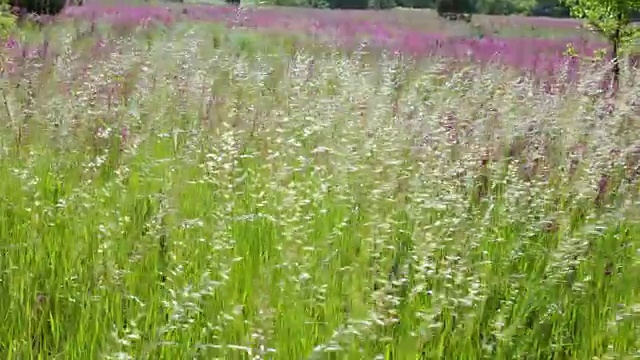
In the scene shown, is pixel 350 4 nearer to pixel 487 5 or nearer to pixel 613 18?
pixel 487 5

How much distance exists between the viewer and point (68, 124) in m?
3.22

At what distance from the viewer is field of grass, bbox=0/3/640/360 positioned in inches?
75.7

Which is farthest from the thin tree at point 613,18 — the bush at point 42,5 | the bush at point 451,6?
the bush at point 451,6

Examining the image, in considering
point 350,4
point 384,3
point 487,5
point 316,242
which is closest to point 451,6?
point 384,3

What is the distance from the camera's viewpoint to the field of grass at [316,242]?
1.92 m

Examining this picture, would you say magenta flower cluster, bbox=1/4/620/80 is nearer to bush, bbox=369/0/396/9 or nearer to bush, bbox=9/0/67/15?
bush, bbox=9/0/67/15

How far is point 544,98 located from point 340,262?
8.81 feet

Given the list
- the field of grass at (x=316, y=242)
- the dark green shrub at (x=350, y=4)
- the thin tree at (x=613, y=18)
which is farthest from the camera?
the dark green shrub at (x=350, y=4)

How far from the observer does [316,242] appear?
2.51 meters

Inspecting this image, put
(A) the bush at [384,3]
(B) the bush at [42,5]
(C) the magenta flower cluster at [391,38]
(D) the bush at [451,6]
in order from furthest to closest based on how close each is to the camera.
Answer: (A) the bush at [384,3], (D) the bush at [451,6], (B) the bush at [42,5], (C) the magenta flower cluster at [391,38]

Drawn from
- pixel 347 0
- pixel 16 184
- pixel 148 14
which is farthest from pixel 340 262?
pixel 347 0

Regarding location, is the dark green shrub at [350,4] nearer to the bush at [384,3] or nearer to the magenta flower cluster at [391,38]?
the bush at [384,3]

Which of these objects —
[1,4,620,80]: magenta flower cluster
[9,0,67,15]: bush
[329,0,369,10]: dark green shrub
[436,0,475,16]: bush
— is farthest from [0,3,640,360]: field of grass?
[329,0,369,10]: dark green shrub

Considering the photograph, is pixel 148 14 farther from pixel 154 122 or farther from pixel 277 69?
pixel 154 122
